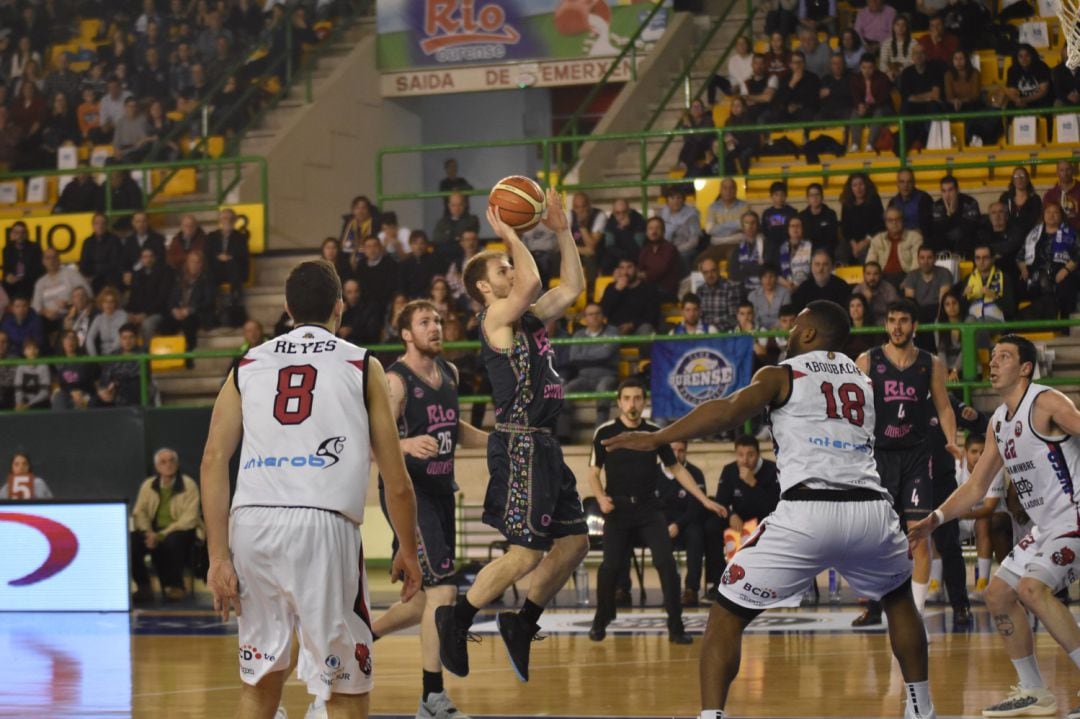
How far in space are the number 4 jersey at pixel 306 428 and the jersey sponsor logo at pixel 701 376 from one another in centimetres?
975

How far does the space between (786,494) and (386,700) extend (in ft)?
10.1

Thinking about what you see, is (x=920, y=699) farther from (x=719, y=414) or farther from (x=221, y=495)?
(x=221, y=495)

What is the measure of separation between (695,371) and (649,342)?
2.11 feet

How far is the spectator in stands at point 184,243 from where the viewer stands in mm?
20172

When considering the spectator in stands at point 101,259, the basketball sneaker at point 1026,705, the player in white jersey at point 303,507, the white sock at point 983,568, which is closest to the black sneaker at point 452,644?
the player in white jersey at point 303,507

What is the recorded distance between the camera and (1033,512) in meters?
8.21

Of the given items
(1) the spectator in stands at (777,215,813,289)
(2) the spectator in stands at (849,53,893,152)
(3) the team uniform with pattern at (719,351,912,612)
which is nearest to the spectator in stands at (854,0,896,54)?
(2) the spectator in stands at (849,53,893,152)

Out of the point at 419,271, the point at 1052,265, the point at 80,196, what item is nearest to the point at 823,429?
the point at 1052,265

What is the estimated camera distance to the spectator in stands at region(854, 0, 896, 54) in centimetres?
1986

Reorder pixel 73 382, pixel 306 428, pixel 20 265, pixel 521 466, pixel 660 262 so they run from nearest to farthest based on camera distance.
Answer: pixel 306 428
pixel 521 466
pixel 660 262
pixel 73 382
pixel 20 265

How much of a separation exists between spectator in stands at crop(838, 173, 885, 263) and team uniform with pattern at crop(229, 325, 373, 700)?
39.5 feet

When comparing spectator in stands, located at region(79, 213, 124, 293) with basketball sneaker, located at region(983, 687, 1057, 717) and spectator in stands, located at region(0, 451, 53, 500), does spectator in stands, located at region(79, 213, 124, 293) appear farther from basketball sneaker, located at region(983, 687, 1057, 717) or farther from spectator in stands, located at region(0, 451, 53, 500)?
basketball sneaker, located at region(983, 687, 1057, 717)

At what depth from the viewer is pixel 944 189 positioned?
16.9 meters

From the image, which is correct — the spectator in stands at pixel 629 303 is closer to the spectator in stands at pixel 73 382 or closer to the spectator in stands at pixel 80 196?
the spectator in stands at pixel 73 382
